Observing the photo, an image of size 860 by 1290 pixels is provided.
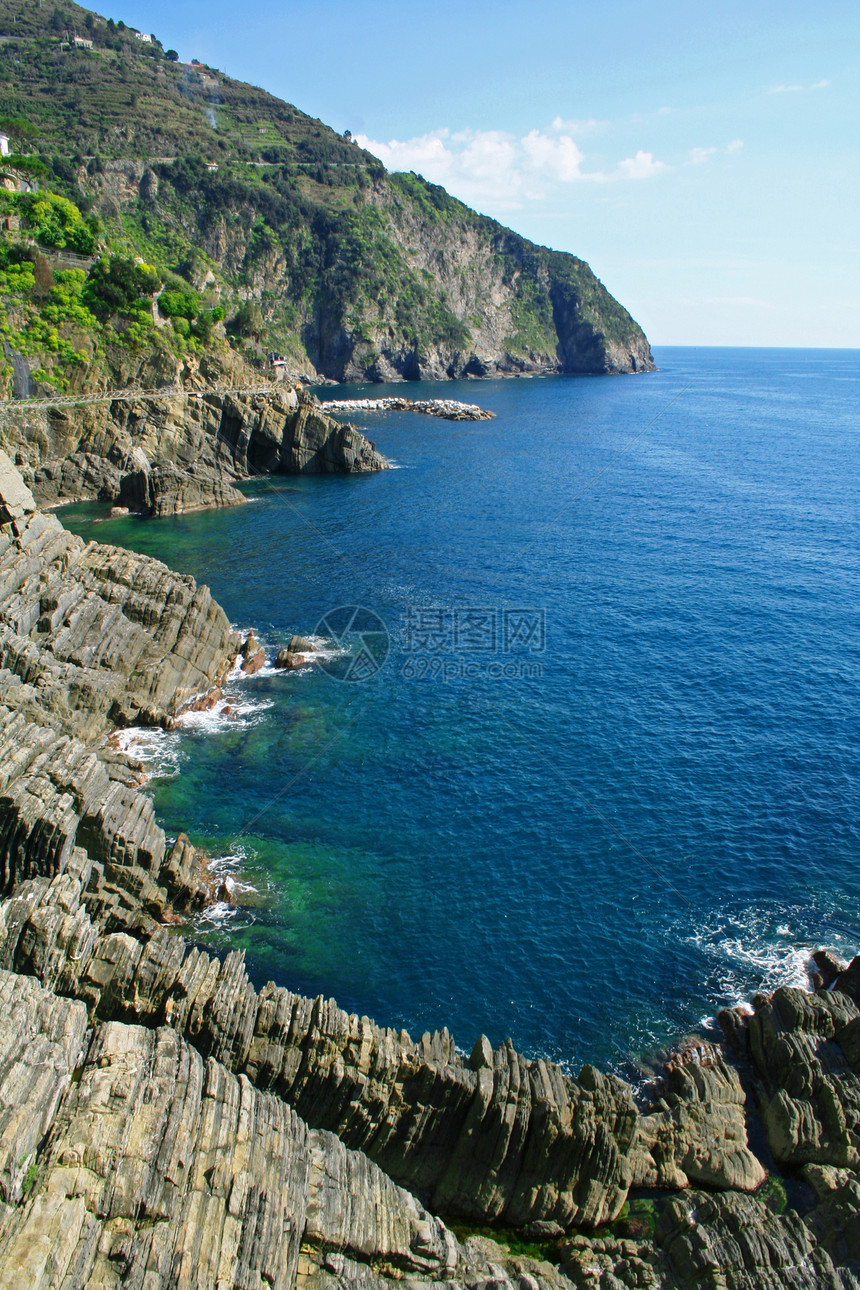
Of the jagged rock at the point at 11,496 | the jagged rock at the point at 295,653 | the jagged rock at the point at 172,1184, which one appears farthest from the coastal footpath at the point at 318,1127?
the jagged rock at the point at 11,496

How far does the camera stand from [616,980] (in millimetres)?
32031

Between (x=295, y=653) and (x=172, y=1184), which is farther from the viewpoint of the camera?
(x=295, y=653)

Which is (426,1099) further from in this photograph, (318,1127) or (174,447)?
(174,447)

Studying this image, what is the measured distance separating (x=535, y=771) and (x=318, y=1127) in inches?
937

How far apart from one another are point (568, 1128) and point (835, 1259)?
7.69m

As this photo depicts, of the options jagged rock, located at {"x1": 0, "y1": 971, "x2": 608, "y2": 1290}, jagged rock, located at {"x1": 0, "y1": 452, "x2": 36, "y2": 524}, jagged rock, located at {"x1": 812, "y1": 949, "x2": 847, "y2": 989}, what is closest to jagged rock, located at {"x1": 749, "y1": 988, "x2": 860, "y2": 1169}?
jagged rock, located at {"x1": 812, "y1": 949, "x2": 847, "y2": 989}

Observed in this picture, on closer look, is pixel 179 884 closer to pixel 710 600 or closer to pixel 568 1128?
pixel 568 1128

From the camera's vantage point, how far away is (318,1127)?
81.0 ft

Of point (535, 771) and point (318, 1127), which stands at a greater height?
point (535, 771)

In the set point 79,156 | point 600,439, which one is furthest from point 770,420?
point 79,156

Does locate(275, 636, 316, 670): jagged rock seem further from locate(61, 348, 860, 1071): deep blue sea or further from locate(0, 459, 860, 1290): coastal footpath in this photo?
locate(0, 459, 860, 1290): coastal footpath

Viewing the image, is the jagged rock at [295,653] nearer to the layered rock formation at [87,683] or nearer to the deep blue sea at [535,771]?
the deep blue sea at [535,771]

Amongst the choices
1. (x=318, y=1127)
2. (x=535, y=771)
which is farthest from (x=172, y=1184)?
(x=535, y=771)

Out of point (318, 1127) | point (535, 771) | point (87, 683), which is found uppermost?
point (87, 683)
